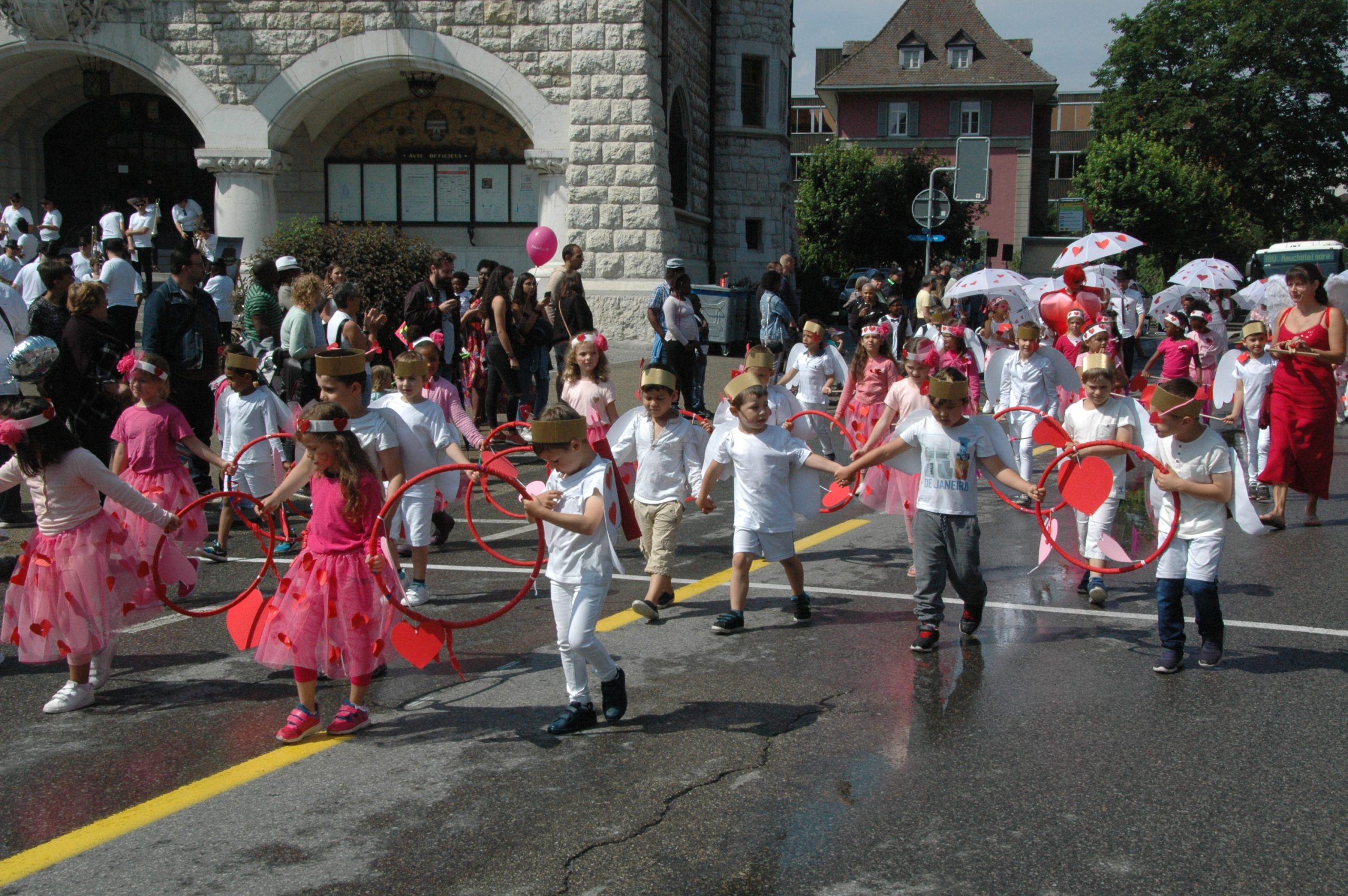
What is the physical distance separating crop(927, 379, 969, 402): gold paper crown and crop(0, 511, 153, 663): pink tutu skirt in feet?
13.9

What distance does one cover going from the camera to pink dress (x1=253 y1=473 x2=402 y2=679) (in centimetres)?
510

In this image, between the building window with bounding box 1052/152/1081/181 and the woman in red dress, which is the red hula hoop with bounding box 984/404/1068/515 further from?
the building window with bounding box 1052/152/1081/181

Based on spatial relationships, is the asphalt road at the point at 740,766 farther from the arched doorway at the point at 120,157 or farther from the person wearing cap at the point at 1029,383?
the arched doorway at the point at 120,157

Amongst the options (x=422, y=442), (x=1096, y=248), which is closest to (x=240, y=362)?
(x=422, y=442)

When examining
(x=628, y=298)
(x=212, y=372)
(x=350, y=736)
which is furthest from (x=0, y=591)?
(x=628, y=298)

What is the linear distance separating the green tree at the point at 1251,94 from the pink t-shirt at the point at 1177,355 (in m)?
46.9

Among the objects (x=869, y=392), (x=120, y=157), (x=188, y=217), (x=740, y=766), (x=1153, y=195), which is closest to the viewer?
(x=740, y=766)

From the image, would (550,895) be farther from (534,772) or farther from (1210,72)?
(1210,72)

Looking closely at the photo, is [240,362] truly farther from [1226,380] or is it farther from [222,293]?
[1226,380]

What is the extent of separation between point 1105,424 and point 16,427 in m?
6.06

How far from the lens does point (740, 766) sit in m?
4.84

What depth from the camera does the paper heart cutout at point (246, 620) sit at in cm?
561

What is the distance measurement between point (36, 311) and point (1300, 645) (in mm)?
9293

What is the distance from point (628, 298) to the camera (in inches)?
901
